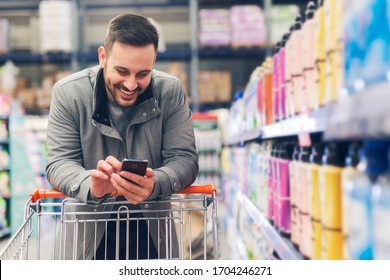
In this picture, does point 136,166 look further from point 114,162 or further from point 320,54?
point 320,54

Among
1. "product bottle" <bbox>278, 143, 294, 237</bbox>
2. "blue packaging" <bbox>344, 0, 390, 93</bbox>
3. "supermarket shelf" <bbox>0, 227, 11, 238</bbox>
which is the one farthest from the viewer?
"supermarket shelf" <bbox>0, 227, 11, 238</bbox>

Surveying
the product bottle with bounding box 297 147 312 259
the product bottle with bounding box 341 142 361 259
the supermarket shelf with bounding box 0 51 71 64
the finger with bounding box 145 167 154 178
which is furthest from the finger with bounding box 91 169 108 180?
the supermarket shelf with bounding box 0 51 71 64

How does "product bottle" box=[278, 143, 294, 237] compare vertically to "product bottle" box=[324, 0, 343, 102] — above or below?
below

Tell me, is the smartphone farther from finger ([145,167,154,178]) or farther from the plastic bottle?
the plastic bottle

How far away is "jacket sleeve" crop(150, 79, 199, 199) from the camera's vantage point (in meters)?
1.70

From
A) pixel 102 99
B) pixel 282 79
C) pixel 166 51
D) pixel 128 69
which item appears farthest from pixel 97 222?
pixel 166 51

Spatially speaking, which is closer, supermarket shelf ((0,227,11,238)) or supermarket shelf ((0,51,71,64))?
supermarket shelf ((0,227,11,238))

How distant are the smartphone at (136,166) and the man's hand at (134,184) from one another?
0.04 ft

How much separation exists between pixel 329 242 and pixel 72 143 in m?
0.90

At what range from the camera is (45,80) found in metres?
6.74

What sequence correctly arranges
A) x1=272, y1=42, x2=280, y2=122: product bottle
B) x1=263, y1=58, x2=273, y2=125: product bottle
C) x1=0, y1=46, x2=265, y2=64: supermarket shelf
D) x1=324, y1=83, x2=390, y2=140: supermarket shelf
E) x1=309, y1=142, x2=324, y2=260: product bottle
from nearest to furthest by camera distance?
x1=324, y1=83, x2=390, y2=140: supermarket shelf
x1=309, y1=142, x2=324, y2=260: product bottle
x1=272, y1=42, x2=280, y2=122: product bottle
x1=263, y1=58, x2=273, y2=125: product bottle
x1=0, y1=46, x2=265, y2=64: supermarket shelf

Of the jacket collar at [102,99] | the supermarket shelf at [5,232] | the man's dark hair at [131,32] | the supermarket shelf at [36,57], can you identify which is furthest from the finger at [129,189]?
the supermarket shelf at [36,57]

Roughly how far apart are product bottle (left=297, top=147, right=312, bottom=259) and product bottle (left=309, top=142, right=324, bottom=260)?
49 mm

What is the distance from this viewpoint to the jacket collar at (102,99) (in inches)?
67.2
